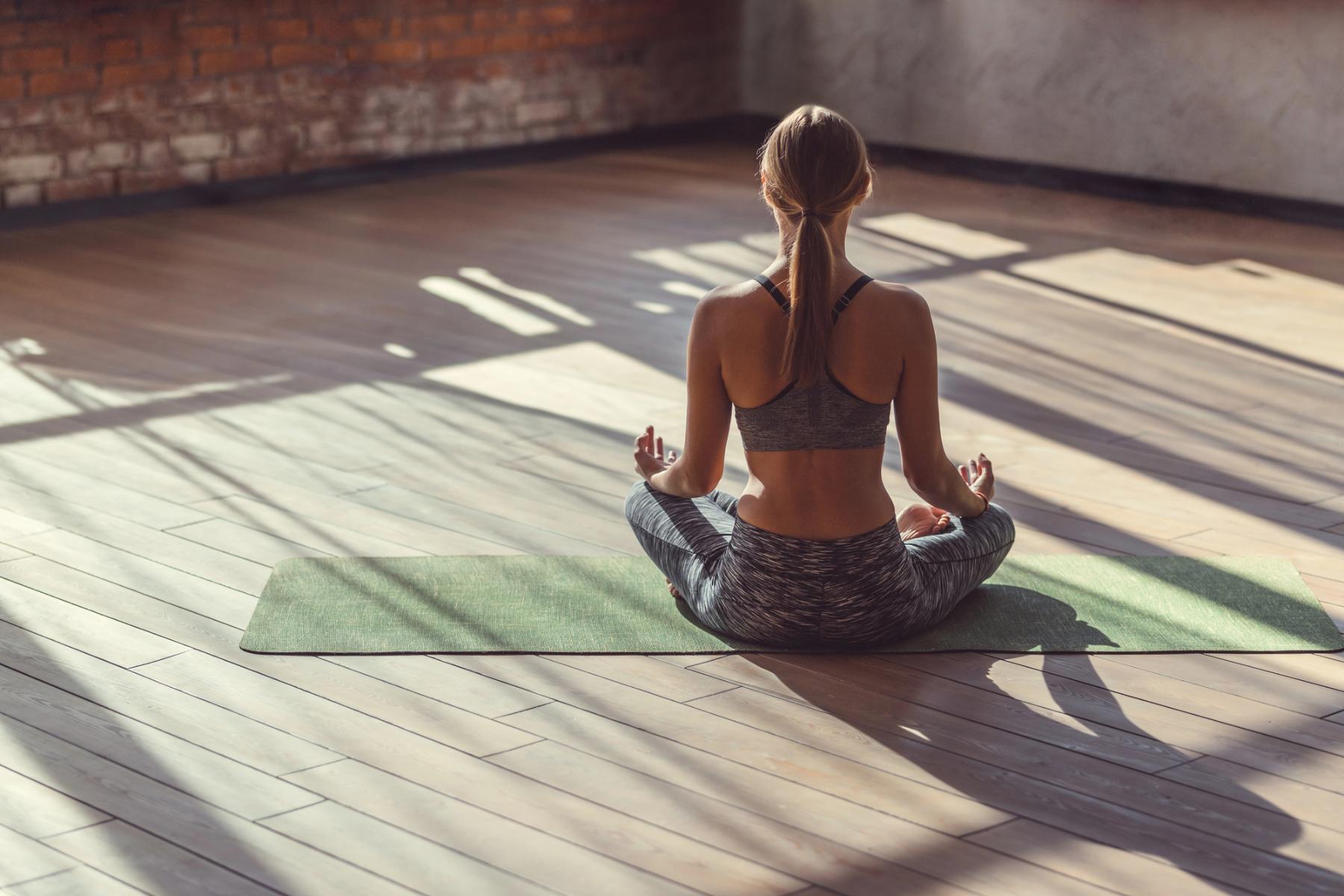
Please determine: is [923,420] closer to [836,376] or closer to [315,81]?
[836,376]

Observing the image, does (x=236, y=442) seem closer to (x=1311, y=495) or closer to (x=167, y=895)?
(x=167, y=895)

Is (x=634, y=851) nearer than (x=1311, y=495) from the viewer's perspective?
Yes

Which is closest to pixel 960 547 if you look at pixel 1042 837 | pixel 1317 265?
pixel 1042 837

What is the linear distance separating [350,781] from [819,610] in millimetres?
791

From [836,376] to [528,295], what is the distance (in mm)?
3093

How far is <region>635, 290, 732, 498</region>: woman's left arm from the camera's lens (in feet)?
8.43

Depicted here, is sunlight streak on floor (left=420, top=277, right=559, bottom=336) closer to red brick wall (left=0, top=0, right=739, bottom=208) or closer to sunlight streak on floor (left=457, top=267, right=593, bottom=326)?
sunlight streak on floor (left=457, top=267, right=593, bottom=326)

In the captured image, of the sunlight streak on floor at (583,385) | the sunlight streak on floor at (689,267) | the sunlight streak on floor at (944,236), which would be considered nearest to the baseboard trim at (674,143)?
the sunlight streak on floor at (944,236)

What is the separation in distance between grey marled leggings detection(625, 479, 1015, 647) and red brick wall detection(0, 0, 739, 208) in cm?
461

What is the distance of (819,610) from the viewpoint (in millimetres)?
2654

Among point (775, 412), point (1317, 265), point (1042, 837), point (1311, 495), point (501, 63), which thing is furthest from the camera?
point (501, 63)

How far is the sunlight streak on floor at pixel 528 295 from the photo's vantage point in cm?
524

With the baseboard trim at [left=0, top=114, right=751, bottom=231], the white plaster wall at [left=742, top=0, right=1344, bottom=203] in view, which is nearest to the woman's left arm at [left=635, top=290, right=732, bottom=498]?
the baseboard trim at [left=0, top=114, right=751, bottom=231]

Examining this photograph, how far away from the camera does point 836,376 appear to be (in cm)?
254
